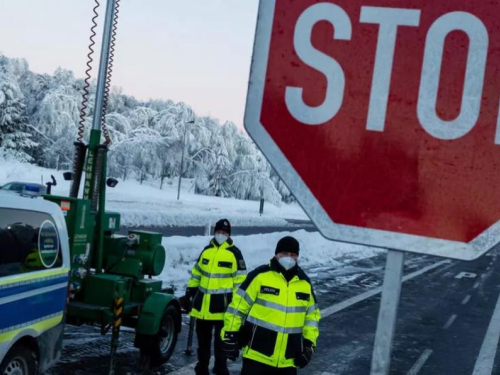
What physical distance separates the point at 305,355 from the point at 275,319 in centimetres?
42

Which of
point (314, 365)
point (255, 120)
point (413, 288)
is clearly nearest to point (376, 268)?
point (413, 288)

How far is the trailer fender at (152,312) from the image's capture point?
7.70m

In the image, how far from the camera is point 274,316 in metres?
5.04

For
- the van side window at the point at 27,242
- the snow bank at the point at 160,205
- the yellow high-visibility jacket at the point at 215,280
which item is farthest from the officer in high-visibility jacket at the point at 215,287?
the snow bank at the point at 160,205

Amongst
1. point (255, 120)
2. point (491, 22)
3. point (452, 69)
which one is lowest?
point (255, 120)

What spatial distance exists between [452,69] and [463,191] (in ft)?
1.13

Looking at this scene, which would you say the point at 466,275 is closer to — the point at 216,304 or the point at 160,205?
the point at 216,304

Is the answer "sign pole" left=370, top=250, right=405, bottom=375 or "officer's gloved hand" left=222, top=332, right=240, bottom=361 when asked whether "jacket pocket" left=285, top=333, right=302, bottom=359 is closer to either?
"officer's gloved hand" left=222, top=332, right=240, bottom=361

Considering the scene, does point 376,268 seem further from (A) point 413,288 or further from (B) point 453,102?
(B) point 453,102

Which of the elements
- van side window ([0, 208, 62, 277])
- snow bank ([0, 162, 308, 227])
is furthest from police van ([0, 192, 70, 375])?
snow bank ([0, 162, 308, 227])

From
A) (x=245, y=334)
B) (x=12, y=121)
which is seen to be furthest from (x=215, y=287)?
(x=12, y=121)

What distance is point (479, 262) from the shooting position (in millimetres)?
26844

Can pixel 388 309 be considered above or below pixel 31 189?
above

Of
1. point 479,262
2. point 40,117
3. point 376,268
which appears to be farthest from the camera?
point 40,117
